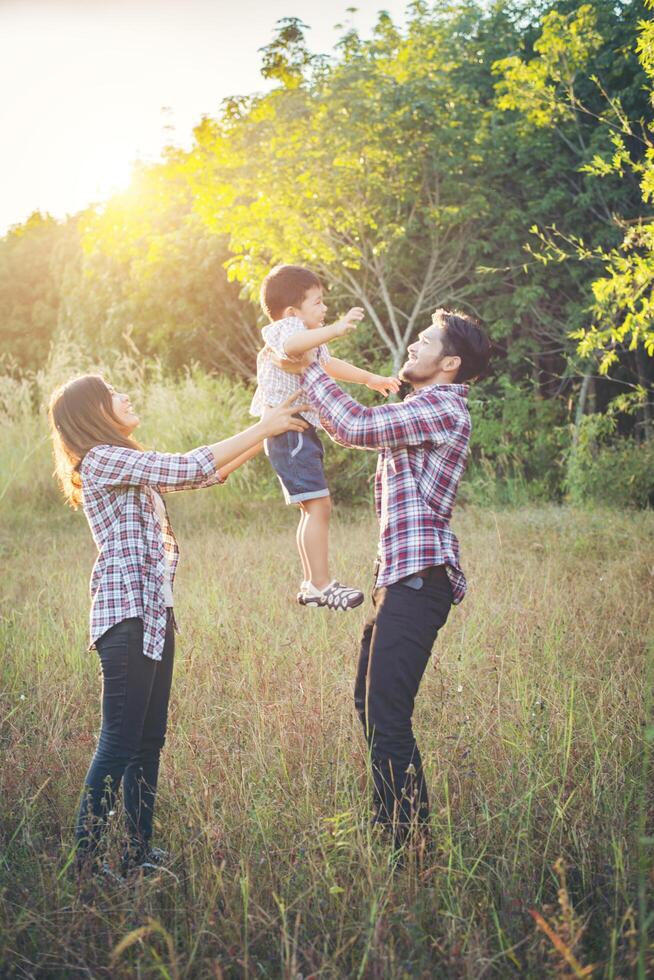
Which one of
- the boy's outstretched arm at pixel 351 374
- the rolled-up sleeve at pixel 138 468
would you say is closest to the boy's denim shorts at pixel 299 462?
the boy's outstretched arm at pixel 351 374

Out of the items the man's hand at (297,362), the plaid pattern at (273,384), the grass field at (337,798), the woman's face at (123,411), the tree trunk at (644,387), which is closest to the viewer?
the grass field at (337,798)

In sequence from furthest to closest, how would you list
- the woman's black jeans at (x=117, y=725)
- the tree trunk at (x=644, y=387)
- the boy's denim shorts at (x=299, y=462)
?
the tree trunk at (x=644, y=387) → the boy's denim shorts at (x=299, y=462) → the woman's black jeans at (x=117, y=725)

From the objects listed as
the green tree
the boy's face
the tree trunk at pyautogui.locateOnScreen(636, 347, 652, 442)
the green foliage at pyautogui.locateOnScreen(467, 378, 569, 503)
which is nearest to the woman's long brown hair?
the boy's face

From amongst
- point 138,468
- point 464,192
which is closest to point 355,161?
point 464,192

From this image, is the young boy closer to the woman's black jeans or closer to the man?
the man

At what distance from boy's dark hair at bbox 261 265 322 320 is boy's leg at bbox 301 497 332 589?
80 cm

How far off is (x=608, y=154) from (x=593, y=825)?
9641 millimetres

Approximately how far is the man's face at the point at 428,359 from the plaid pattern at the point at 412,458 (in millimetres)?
66

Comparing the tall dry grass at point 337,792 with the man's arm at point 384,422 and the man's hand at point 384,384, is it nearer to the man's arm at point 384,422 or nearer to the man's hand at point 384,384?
the man's arm at point 384,422

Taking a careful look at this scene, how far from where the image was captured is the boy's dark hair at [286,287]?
3373mm

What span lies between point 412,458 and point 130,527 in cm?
101

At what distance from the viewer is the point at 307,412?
11.1 ft

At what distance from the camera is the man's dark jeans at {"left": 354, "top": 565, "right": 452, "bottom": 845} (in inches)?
110

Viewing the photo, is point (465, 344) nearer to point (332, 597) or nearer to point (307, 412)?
point (307, 412)
